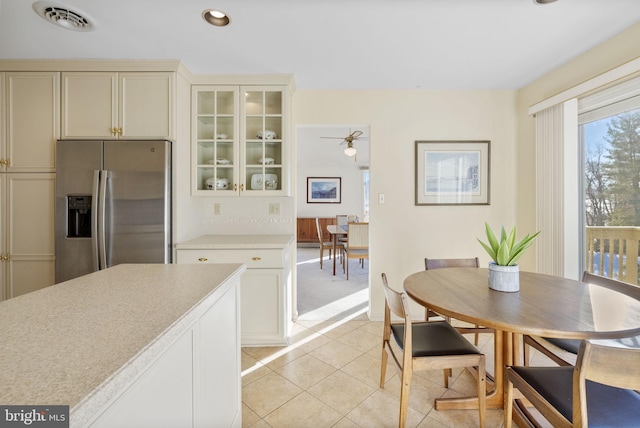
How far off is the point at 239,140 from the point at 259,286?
1324 mm

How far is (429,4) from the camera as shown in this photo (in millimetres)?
1589

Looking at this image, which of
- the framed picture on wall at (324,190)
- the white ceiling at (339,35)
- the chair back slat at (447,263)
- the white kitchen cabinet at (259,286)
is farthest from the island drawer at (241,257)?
the framed picture on wall at (324,190)

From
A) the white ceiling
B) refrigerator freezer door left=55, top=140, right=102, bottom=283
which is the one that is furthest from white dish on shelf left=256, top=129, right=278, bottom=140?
refrigerator freezer door left=55, top=140, right=102, bottom=283

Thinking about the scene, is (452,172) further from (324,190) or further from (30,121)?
(324,190)

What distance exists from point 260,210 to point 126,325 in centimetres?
215

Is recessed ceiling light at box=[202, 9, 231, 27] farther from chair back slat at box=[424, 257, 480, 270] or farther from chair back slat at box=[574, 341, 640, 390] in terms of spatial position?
chair back slat at box=[574, 341, 640, 390]

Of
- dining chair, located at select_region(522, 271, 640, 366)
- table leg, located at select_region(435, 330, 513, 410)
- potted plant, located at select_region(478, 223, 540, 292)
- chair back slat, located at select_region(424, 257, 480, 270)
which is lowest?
table leg, located at select_region(435, 330, 513, 410)

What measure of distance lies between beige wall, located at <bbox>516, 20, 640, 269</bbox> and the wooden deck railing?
0.14 metres

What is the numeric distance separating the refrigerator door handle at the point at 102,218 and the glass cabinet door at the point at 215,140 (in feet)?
2.18

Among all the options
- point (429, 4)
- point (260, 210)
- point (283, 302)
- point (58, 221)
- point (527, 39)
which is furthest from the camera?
point (260, 210)

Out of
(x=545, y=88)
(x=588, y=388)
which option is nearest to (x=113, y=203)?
(x=588, y=388)

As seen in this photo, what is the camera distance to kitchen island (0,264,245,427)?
1.58ft

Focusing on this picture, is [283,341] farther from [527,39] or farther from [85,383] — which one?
[527,39]

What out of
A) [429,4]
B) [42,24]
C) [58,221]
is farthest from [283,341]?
[42,24]
